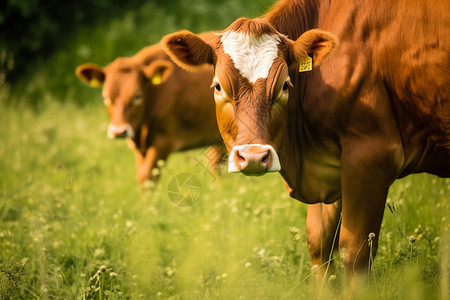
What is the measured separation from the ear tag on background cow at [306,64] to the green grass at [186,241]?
100cm

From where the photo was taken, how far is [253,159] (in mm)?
3150

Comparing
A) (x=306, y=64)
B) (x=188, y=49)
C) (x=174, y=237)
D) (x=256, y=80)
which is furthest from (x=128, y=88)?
(x=256, y=80)

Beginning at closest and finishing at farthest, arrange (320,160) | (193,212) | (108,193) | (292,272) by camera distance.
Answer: (320,160) → (292,272) → (193,212) → (108,193)

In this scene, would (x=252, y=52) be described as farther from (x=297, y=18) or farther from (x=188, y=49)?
(x=297, y=18)

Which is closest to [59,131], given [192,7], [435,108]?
[192,7]

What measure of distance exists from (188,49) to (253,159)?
3.37 feet

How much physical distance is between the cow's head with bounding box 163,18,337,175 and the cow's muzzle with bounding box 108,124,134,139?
343 cm

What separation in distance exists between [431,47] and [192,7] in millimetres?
10631

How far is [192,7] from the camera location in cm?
1370

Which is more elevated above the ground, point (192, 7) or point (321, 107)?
point (321, 107)

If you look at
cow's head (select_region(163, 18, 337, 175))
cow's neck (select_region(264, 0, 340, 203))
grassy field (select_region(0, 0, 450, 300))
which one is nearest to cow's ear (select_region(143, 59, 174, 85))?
grassy field (select_region(0, 0, 450, 300))

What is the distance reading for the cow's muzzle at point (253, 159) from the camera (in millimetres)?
3156

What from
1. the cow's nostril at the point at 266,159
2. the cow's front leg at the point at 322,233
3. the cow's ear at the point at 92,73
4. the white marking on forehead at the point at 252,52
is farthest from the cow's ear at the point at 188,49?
the cow's ear at the point at 92,73

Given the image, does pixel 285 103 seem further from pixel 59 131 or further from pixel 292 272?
pixel 59 131
